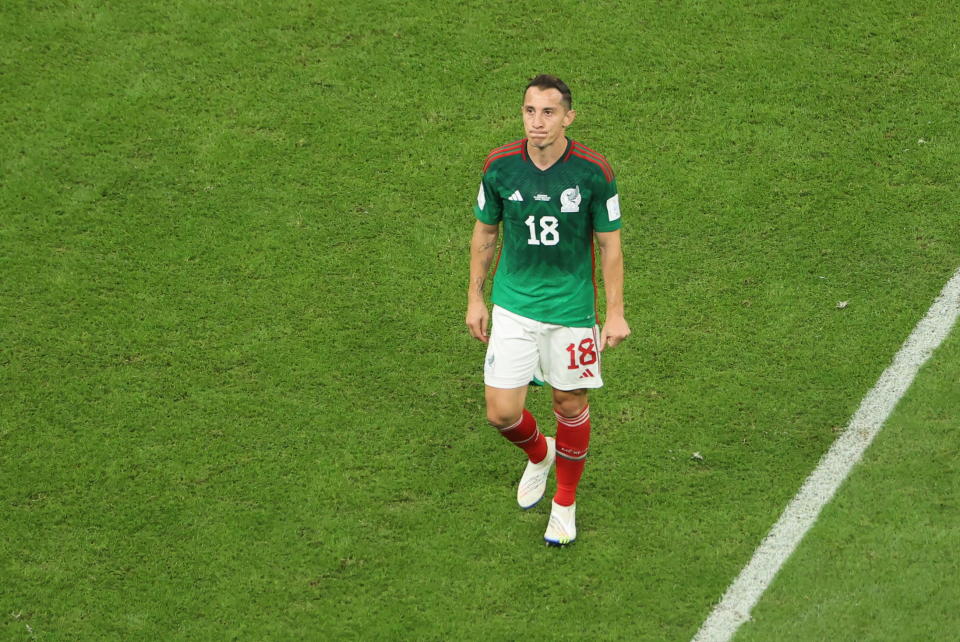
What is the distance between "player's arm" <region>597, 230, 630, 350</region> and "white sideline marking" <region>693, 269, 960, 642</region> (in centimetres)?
136

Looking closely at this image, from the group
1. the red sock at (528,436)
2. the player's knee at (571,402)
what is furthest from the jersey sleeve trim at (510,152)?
the red sock at (528,436)

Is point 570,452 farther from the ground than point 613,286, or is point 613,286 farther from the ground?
point 613,286

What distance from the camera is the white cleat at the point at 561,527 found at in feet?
19.9

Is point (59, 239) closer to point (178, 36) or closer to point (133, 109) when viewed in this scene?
point (133, 109)

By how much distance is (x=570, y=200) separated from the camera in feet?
18.0

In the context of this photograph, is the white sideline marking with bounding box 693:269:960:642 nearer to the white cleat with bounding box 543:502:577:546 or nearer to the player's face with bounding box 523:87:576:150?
the white cleat with bounding box 543:502:577:546

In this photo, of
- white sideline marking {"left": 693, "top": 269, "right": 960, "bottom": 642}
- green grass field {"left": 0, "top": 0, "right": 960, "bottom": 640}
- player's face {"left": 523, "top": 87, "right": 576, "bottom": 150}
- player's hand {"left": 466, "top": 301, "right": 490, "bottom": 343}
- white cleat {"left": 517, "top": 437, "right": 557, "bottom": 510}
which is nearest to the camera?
player's face {"left": 523, "top": 87, "right": 576, "bottom": 150}

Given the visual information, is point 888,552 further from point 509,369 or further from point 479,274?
point 479,274

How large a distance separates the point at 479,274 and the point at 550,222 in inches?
19.9

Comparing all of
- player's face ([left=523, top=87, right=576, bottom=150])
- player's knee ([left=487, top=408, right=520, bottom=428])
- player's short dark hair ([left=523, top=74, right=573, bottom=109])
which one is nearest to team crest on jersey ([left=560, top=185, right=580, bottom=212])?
player's face ([left=523, top=87, right=576, bottom=150])

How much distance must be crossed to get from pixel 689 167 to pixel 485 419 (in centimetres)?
244

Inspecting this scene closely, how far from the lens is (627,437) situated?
6.58m

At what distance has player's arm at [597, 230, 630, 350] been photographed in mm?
5594

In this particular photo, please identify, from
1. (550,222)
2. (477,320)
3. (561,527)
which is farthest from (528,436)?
(550,222)
